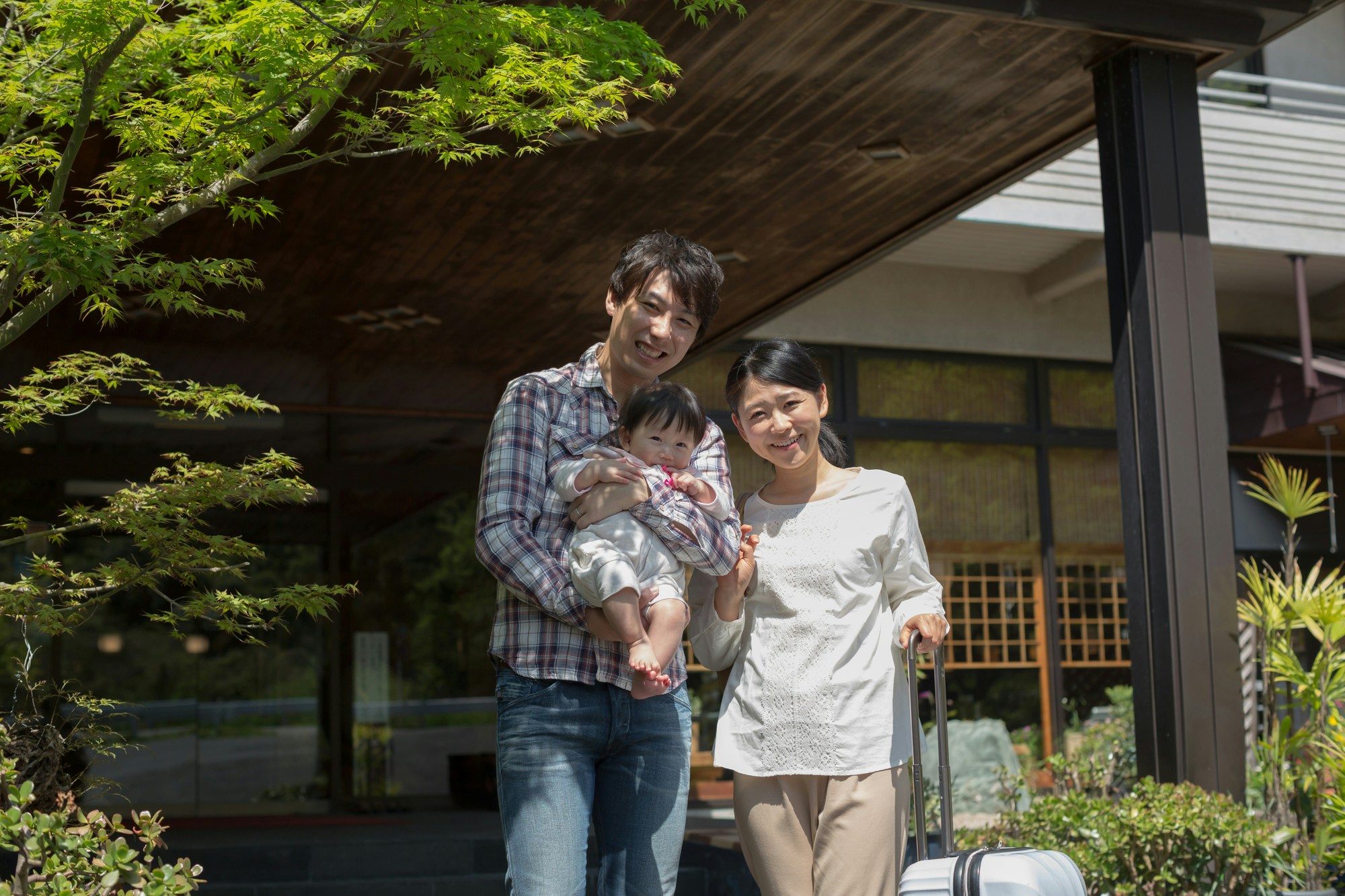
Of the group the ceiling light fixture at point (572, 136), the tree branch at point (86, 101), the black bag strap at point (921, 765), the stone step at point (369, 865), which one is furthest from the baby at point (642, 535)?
the stone step at point (369, 865)

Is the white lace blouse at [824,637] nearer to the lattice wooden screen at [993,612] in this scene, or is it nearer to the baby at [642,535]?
the baby at [642,535]

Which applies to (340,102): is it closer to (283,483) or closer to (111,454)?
(283,483)

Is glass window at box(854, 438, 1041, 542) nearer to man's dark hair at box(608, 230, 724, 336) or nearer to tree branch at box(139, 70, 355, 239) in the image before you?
tree branch at box(139, 70, 355, 239)

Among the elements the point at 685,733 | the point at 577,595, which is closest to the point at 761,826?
the point at 685,733

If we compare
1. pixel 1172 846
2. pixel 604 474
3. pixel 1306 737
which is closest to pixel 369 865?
pixel 1172 846

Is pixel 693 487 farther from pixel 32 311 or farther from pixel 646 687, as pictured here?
pixel 32 311

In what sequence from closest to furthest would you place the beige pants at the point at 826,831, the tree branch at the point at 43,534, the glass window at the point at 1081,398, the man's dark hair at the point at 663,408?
the man's dark hair at the point at 663,408 < the beige pants at the point at 826,831 < the tree branch at the point at 43,534 < the glass window at the point at 1081,398

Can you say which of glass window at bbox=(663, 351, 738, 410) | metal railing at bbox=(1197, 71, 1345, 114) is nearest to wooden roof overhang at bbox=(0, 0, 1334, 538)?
glass window at bbox=(663, 351, 738, 410)

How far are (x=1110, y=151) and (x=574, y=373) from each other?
124 inches

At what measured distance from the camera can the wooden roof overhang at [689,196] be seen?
15.3 ft

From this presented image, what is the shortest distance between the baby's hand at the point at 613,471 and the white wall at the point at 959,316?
748 centimetres

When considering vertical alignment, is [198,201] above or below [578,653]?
above

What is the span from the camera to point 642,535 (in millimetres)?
2258

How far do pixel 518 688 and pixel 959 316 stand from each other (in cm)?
868
